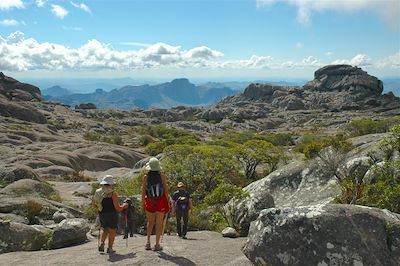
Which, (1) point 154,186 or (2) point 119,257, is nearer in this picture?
(2) point 119,257

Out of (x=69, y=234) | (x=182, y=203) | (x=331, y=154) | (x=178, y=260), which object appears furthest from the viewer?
(x=331, y=154)

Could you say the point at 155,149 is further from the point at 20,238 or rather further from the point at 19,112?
Result: the point at 20,238

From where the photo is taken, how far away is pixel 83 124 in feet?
394

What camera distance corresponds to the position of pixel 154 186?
1222cm

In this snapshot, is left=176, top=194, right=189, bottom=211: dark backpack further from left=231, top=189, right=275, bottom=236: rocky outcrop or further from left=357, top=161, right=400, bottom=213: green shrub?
Result: left=357, top=161, right=400, bottom=213: green shrub

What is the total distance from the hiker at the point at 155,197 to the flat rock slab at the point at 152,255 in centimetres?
63

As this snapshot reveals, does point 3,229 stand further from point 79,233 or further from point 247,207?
point 247,207

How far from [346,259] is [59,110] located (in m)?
143

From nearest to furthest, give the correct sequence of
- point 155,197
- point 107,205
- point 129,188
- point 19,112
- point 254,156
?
point 155,197 < point 107,205 < point 129,188 < point 254,156 < point 19,112

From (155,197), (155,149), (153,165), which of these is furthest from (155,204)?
(155,149)

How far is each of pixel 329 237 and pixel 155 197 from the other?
5.05 metres

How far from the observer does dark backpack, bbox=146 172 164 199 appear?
40.1 feet

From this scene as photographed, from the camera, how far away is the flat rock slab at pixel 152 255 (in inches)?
448

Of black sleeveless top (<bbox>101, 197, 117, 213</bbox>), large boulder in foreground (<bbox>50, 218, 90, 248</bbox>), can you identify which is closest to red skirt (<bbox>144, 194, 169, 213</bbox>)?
black sleeveless top (<bbox>101, 197, 117, 213</bbox>)
